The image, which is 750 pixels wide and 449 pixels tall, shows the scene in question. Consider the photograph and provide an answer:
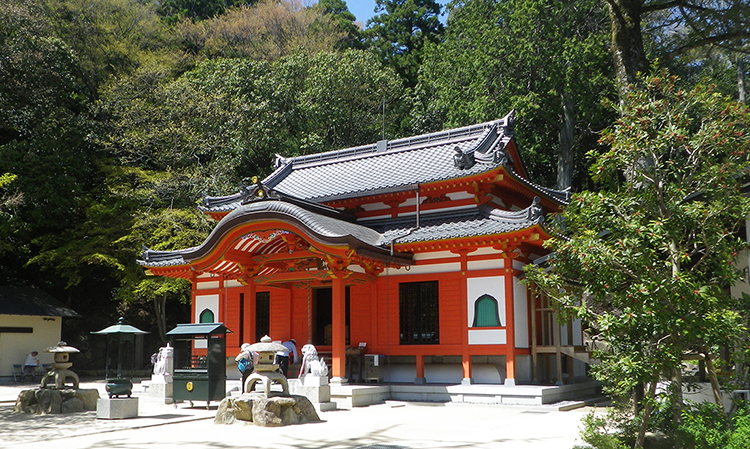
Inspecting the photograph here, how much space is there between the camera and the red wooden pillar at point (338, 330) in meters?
16.2

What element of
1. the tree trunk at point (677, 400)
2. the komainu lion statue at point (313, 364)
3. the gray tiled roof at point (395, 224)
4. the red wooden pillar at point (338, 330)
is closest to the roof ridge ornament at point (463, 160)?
the gray tiled roof at point (395, 224)

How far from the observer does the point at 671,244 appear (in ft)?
25.5

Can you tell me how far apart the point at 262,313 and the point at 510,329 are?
7.89 metres

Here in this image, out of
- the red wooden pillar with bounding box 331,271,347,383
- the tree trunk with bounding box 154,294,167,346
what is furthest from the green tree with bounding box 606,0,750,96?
the tree trunk with bounding box 154,294,167,346

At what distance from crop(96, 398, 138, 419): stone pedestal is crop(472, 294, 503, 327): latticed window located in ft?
27.0

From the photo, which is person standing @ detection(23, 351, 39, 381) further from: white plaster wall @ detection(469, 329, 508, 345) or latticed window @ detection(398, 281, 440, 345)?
white plaster wall @ detection(469, 329, 508, 345)

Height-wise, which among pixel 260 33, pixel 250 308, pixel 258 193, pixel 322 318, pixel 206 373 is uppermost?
pixel 260 33

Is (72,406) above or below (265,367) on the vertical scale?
below

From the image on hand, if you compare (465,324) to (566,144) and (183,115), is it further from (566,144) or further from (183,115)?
(183,115)

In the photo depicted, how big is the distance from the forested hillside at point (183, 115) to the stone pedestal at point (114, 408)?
12055 mm

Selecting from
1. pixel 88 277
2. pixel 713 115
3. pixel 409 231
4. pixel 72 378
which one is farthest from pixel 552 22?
pixel 88 277

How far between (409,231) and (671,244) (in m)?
10.0

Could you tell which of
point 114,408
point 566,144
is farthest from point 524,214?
point 566,144

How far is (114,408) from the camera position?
12.9m
